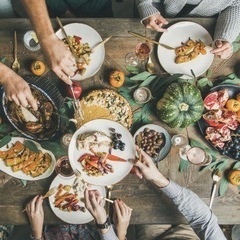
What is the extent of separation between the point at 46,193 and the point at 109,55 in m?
0.95

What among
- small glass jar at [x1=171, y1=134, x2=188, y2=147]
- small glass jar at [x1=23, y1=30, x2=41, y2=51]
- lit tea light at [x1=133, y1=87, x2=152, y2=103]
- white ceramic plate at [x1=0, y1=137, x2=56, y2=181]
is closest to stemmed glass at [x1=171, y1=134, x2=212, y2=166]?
small glass jar at [x1=171, y1=134, x2=188, y2=147]

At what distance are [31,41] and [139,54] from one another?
0.67m

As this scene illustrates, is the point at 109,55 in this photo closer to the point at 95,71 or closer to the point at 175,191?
the point at 95,71

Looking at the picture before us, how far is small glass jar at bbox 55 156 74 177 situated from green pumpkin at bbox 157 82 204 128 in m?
0.65

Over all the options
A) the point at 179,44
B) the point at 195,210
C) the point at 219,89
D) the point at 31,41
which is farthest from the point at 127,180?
the point at 31,41

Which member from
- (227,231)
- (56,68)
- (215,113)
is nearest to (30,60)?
(56,68)

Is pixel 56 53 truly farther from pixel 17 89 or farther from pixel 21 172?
pixel 21 172

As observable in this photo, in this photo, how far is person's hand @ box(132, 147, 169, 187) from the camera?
89.0 inches

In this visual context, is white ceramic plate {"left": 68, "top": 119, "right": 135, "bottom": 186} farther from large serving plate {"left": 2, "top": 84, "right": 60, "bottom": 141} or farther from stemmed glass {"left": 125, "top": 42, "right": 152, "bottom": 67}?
stemmed glass {"left": 125, "top": 42, "right": 152, "bottom": 67}

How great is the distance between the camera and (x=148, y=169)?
2.27 metres

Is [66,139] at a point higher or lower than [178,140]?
higher

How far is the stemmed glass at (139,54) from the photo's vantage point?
236 centimetres

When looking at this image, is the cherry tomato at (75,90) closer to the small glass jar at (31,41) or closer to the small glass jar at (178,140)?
the small glass jar at (31,41)

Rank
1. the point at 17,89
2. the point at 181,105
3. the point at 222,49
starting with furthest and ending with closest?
1. the point at 222,49
2. the point at 181,105
3. the point at 17,89
